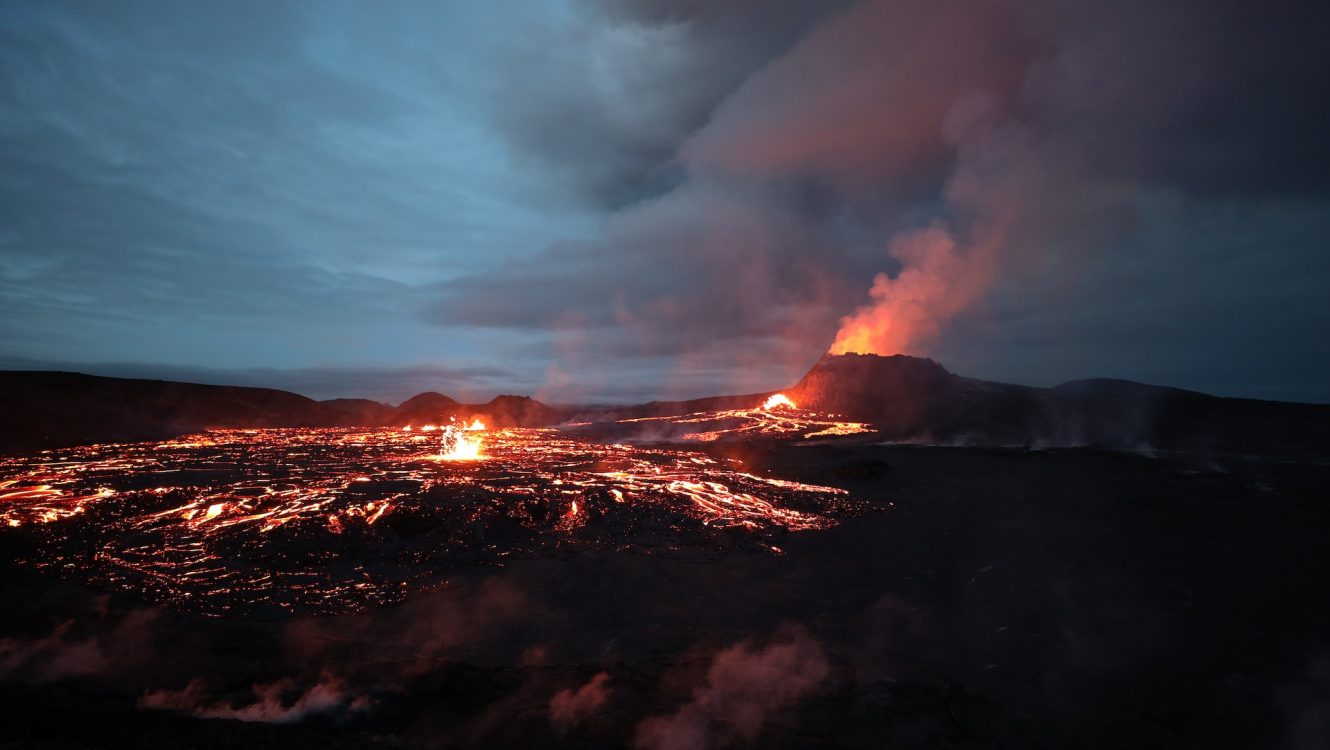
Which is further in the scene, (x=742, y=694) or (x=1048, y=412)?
(x=1048, y=412)

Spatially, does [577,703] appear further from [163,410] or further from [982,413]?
[163,410]

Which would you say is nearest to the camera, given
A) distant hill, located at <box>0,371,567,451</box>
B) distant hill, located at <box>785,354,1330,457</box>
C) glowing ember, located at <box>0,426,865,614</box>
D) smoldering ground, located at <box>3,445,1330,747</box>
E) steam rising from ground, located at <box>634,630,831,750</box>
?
steam rising from ground, located at <box>634,630,831,750</box>

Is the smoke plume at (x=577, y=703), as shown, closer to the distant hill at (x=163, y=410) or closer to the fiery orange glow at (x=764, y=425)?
the fiery orange glow at (x=764, y=425)

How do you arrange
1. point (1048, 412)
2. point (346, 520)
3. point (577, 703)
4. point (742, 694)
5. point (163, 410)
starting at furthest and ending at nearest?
point (163, 410) → point (1048, 412) → point (346, 520) → point (742, 694) → point (577, 703)

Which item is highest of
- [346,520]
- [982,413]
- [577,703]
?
[982,413]

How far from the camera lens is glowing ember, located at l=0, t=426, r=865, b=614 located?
13578 millimetres

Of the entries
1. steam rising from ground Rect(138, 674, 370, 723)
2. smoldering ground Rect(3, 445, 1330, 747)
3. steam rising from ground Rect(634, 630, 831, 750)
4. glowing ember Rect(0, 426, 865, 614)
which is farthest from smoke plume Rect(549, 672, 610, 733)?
glowing ember Rect(0, 426, 865, 614)

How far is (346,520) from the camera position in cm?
1792

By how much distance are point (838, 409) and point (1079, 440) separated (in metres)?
22.7

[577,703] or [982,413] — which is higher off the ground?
[982,413]

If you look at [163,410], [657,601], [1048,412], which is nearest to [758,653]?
[657,601]

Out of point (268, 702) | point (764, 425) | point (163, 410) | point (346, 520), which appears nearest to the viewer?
point (268, 702)

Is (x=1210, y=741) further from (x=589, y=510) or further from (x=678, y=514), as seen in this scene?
(x=589, y=510)

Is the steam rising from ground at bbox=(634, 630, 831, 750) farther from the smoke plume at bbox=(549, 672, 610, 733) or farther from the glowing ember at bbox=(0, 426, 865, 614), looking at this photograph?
the glowing ember at bbox=(0, 426, 865, 614)
